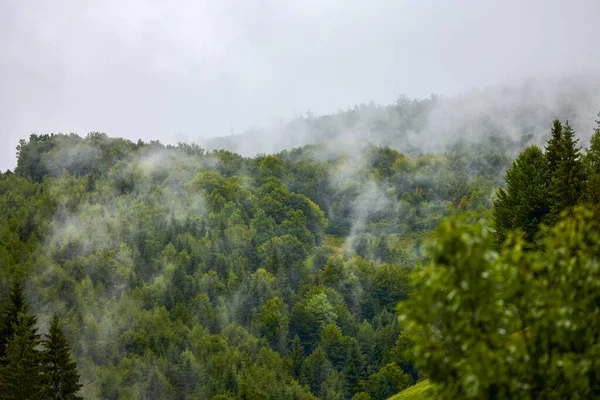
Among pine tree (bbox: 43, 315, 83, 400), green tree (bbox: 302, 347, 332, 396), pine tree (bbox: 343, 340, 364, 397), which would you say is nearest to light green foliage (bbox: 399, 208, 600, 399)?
pine tree (bbox: 43, 315, 83, 400)

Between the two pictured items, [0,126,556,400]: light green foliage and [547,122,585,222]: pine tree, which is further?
[0,126,556,400]: light green foliage

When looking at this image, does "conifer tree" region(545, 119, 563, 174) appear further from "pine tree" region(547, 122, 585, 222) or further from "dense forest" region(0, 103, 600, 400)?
"pine tree" region(547, 122, 585, 222)

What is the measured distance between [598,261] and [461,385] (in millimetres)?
4357

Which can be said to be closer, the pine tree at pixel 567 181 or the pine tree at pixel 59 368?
the pine tree at pixel 567 181

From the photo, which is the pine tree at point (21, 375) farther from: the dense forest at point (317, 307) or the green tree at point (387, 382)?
the green tree at point (387, 382)

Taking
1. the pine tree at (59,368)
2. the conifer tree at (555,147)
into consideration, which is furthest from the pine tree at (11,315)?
the conifer tree at (555,147)

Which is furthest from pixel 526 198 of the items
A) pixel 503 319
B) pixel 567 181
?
pixel 503 319

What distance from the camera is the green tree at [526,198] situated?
5461cm

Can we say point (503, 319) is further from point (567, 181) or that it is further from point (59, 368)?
point (59, 368)

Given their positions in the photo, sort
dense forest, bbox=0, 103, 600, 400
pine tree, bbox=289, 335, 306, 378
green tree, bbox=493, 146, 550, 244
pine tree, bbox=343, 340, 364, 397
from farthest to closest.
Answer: pine tree, bbox=343, 340, 364, 397 → pine tree, bbox=289, 335, 306, 378 → green tree, bbox=493, 146, 550, 244 → dense forest, bbox=0, 103, 600, 400

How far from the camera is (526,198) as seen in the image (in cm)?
5534

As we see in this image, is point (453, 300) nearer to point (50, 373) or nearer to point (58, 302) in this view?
point (50, 373)

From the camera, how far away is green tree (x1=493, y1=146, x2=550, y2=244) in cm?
5461

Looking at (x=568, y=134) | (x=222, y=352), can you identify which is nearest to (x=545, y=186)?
(x=568, y=134)
